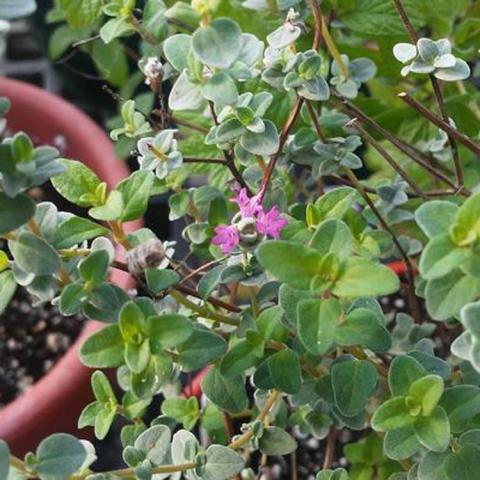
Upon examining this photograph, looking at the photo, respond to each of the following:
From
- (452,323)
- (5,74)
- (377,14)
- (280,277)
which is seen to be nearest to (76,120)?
(5,74)

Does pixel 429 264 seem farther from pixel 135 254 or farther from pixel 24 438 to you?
pixel 24 438

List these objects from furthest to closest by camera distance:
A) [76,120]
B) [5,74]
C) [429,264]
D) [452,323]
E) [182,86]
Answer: [5,74] < [76,120] < [452,323] < [182,86] < [429,264]

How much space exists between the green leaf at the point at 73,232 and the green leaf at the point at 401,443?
207 millimetres

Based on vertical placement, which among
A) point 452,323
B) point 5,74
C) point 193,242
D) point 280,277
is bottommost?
point 5,74

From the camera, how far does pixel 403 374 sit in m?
0.57

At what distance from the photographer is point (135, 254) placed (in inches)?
21.2

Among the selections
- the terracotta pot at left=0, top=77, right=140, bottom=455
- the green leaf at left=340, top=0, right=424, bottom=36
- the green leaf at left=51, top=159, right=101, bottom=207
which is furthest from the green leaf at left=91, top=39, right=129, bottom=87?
the green leaf at left=51, top=159, right=101, bottom=207

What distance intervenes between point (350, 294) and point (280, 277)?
38 mm

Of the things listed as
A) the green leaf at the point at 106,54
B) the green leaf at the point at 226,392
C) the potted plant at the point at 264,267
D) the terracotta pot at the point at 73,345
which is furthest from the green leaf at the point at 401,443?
the green leaf at the point at 106,54

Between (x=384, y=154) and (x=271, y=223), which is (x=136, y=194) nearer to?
(x=271, y=223)

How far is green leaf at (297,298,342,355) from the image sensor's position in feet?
1.71

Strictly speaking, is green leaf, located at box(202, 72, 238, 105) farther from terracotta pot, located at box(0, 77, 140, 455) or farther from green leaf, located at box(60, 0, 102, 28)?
terracotta pot, located at box(0, 77, 140, 455)

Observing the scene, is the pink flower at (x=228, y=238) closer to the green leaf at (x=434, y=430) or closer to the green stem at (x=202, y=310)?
the green stem at (x=202, y=310)

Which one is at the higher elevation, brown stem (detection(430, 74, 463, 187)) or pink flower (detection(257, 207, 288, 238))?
pink flower (detection(257, 207, 288, 238))
